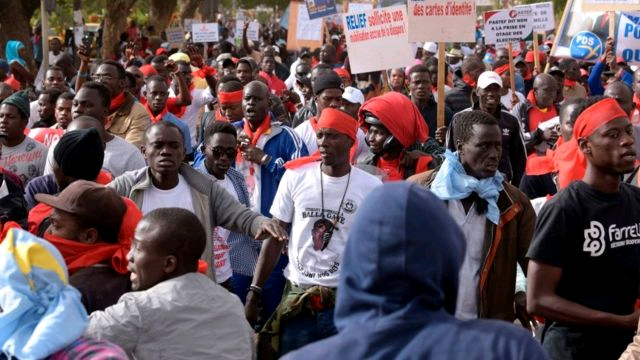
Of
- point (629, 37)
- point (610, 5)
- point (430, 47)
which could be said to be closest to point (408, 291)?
point (610, 5)

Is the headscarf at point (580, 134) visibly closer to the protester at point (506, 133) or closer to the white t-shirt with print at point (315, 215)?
the white t-shirt with print at point (315, 215)

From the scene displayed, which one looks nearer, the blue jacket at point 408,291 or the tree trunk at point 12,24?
Answer: the blue jacket at point 408,291

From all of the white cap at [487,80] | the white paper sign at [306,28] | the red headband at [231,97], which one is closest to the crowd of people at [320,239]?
the red headband at [231,97]

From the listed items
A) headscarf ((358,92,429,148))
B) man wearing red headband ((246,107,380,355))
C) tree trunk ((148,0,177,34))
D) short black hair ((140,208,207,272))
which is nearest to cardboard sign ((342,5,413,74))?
headscarf ((358,92,429,148))

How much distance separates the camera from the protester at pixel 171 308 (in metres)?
3.62

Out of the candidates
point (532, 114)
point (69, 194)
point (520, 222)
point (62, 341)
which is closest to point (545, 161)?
point (520, 222)

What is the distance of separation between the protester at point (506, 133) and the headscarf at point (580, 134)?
3234mm

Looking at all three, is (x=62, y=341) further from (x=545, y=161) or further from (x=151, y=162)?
(x=545, y=161)

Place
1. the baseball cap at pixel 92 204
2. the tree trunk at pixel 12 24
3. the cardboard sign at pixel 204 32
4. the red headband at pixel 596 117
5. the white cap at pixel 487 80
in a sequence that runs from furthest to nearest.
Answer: the tree trunk at pixel 12 24, the cardboard sign at pixel 204 32, the white cap at pixel 487 80, the red headband at pixel 596 117, the baseball cap at pixel 92 204

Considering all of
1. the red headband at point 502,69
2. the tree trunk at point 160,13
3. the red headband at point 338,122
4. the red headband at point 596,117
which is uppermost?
the red headband at point 596,117

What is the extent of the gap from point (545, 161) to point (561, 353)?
4.62 feet

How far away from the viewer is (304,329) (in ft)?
17.5

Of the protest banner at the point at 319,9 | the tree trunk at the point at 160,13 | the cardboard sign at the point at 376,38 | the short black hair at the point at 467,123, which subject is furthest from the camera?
the tree trunk at the point at 160,13

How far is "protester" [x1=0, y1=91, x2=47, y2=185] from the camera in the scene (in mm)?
6980
